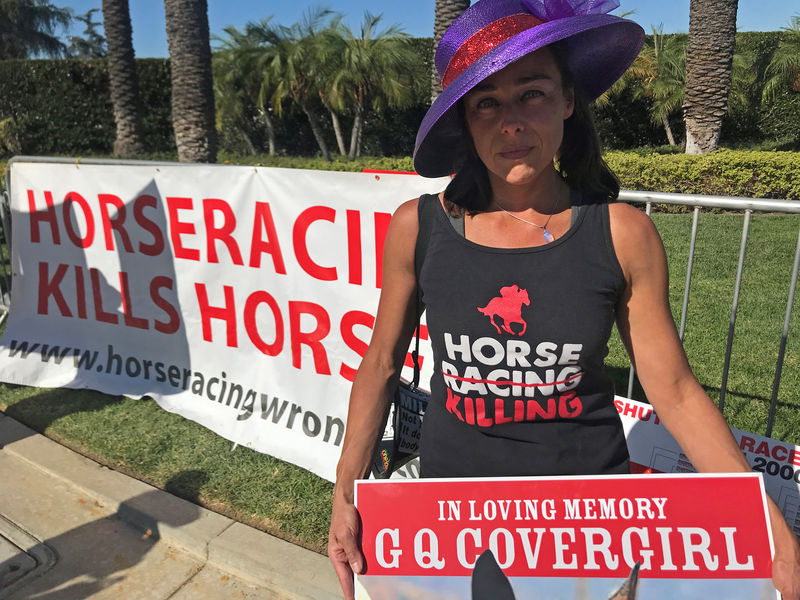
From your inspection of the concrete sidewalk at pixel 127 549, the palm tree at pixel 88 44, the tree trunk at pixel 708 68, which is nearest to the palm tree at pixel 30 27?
the palm tree at pixel 88 44

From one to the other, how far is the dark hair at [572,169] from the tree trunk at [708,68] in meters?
12.2

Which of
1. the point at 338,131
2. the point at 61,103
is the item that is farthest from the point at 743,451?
the point at 61,103

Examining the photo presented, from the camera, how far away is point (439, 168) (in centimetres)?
165

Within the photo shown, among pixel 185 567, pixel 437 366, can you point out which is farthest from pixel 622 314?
pixel 185 567

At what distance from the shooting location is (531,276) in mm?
1340

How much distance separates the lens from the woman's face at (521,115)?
1349 mm

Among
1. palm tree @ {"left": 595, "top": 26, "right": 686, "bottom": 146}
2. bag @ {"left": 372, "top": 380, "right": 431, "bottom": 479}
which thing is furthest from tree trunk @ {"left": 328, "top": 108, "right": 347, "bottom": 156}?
bag @ {"left": 372, "top": 380, "right": 431, "bottom": 479}

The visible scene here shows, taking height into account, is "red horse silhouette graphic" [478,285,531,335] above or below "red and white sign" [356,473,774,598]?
above

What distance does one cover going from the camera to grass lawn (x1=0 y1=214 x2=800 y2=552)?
3395 mm

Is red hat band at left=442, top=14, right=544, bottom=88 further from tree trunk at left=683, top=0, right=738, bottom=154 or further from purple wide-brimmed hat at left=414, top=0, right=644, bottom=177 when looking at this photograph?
tree trunk at left=683, top=0, right=738, bottom=154

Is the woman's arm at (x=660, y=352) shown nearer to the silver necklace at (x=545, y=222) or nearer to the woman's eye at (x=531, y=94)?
the silver necklace at (x=545, y=222)

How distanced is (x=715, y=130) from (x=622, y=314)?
12.5 m

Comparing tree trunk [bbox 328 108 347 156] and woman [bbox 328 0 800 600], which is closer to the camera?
woman [bbox 328 0 800 600]

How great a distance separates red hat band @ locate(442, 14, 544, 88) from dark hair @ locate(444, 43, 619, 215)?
0.38 feet
